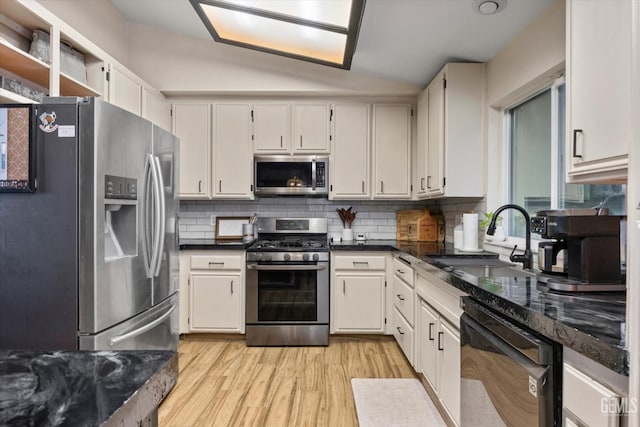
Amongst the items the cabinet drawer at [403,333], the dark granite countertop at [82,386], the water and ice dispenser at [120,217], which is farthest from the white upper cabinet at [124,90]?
the cabinet drawer at [403,333]


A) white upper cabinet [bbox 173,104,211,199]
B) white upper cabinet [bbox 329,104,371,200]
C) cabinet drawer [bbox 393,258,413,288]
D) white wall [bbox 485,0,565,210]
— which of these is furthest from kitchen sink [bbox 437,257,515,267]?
white upper cabinet [bbox 173,104,211,199]

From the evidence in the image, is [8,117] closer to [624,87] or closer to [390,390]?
[624,87]

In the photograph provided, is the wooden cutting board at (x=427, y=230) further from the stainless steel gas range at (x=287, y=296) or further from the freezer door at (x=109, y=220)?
the freezer door at (x=109, y=220)

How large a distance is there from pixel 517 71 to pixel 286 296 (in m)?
2.42

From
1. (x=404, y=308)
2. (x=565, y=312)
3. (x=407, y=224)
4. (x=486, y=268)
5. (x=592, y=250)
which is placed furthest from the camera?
(x=407, y=224)

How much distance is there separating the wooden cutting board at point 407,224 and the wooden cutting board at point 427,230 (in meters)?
0.06

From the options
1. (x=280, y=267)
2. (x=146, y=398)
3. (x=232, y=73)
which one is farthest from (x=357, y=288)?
(x=146, y=398)

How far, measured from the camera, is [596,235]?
130 centimetres

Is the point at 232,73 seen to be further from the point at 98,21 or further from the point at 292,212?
the point at 292,212

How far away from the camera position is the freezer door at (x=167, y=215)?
2.08 meters

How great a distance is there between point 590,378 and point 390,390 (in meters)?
1.77

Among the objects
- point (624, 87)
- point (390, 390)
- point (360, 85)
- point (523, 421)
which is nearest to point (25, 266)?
point (523, 421)

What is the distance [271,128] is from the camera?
3.55 metres

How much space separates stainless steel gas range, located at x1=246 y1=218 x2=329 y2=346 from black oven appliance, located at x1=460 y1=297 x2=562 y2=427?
1.69 m
